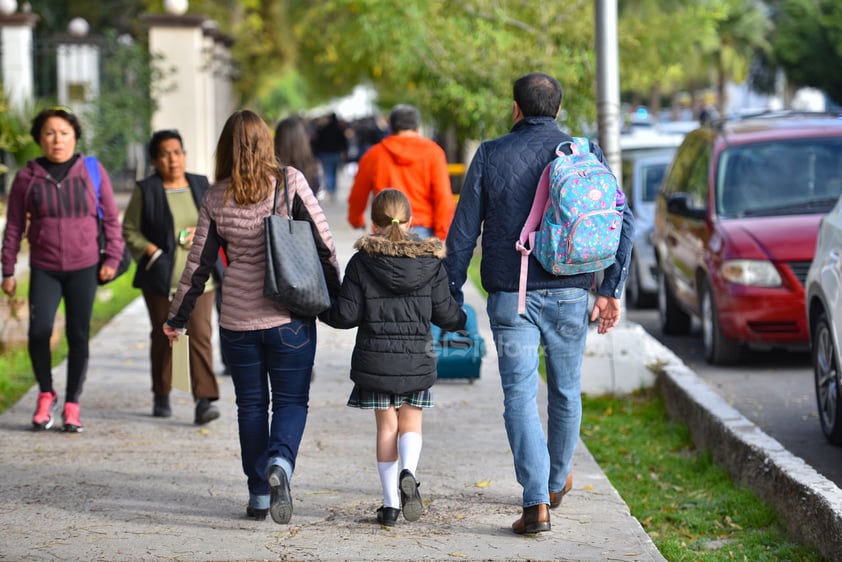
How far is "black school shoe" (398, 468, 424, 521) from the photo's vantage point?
5.62 metres

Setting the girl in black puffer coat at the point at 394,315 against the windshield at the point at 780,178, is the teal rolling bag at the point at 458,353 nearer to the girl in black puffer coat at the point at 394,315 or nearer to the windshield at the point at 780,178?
the windshield at the point at 780,178

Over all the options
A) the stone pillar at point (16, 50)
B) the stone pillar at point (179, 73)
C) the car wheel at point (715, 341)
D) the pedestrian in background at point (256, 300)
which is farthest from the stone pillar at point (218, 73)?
the pedestrian in background at point (256, 300)

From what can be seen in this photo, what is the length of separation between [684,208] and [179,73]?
10601 millimetres

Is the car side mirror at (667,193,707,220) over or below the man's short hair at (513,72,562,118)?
below

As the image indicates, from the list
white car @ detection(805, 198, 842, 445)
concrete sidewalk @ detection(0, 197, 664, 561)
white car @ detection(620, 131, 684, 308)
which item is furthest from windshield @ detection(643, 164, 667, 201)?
white car @ detection(805, 198, 842, 445)

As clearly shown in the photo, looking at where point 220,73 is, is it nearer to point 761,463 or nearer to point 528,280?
point 761,463

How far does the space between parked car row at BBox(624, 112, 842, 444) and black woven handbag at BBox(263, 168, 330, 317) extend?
3.56 meters

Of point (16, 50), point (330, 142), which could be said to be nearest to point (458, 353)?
A: point (16, 50)

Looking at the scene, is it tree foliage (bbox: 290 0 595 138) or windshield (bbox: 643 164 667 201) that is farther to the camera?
tree foliage (bbox: 290 0 595 138)

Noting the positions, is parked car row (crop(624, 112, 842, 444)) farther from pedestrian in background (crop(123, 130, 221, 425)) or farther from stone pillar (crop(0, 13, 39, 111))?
stone pillar (crop(0, 13, 39, 111))

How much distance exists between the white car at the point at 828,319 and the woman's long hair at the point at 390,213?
8.83ft

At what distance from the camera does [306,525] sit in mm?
5777

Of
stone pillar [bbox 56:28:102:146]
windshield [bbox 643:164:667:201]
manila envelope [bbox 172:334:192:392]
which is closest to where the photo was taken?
manila envelope [bbox 172:334:192:392]

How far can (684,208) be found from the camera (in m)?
10.8
